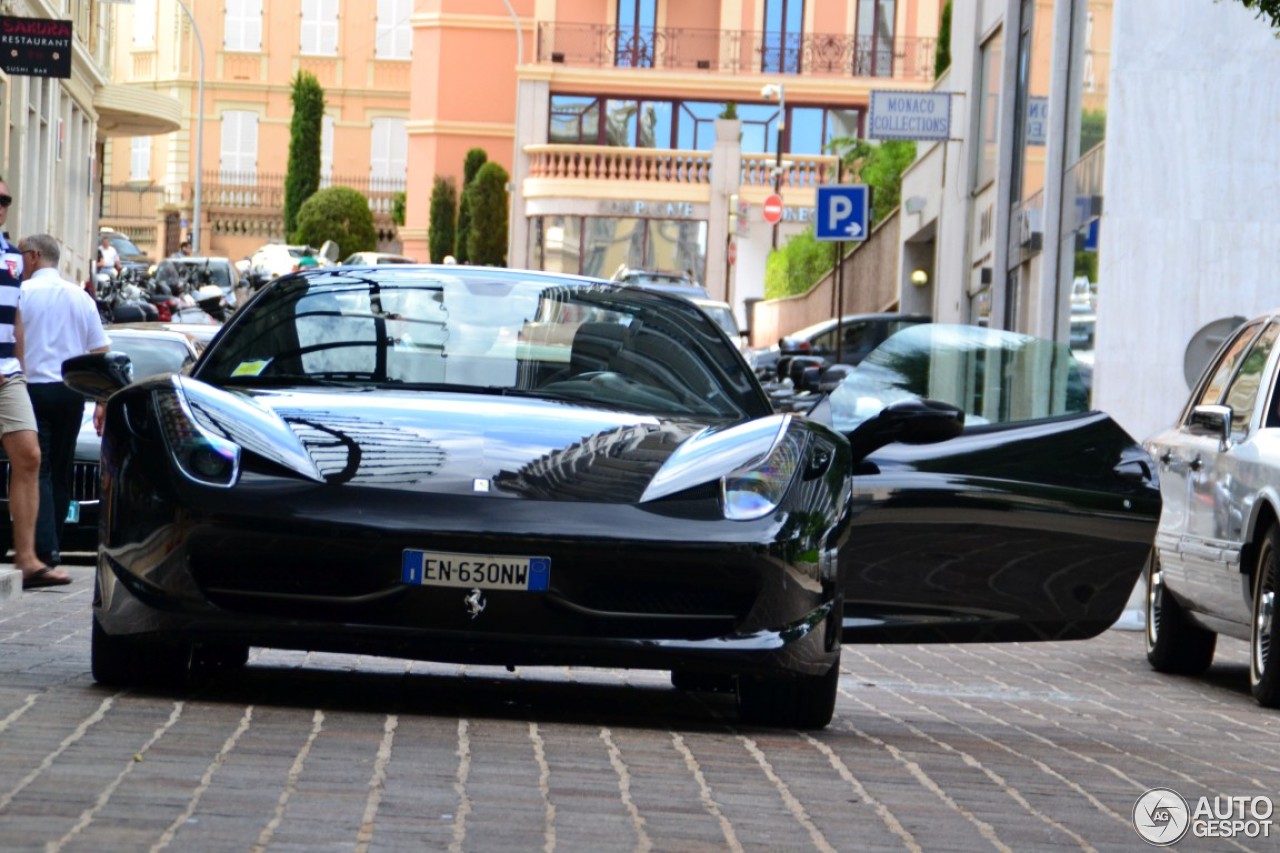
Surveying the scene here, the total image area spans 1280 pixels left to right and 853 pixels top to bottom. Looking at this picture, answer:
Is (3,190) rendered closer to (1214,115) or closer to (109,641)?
(109,641)

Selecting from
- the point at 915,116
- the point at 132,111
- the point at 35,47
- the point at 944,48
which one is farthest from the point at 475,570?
the point at 132,111

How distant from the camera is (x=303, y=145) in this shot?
91.1 m

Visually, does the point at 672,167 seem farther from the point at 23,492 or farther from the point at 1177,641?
the point at 1177,641

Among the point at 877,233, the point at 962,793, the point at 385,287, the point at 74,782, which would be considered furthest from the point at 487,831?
the point at 877,233

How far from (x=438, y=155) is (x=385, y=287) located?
246 ft

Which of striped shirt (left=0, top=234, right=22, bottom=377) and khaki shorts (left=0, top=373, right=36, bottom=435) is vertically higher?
striped shirt (left=0, top=234, right=22, bottom=377)

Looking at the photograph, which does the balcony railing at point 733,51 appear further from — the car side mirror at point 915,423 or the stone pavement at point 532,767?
the car side mirror at point 915,423

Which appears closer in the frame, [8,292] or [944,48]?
[8,292]

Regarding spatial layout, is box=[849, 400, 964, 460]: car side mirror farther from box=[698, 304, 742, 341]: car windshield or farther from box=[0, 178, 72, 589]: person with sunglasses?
box=[698, 304, 742, 341]: car windshield

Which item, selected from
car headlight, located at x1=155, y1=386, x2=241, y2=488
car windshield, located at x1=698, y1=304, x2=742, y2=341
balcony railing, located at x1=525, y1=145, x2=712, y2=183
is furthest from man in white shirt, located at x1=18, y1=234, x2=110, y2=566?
balcony railing, located at x1=525, y1=145, x2=712, y2=183

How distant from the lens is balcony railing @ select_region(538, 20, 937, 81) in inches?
2783

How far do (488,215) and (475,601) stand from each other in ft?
234

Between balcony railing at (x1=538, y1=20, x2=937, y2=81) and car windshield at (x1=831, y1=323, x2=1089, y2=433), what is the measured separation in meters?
60.0

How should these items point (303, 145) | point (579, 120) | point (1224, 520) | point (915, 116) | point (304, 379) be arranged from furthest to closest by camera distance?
point (303, 145), point (579, 120), point (915, 116), point (1224, 520), point (304, 379)
